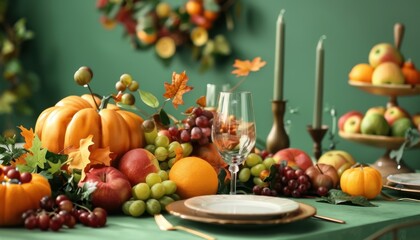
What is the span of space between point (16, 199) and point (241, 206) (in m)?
0.37

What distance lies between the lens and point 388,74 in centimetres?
211

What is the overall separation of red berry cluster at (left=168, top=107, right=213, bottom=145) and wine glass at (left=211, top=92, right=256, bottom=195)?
0.16 m

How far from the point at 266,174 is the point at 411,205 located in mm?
302

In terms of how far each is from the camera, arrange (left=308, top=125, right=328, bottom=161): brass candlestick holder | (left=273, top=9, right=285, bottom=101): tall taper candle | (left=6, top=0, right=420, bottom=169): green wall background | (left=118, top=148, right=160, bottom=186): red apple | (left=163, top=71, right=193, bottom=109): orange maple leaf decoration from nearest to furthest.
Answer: (left=118, top=148, right=160, bottom=186): red apple
(left=163, top=71, right=193, bottom=109): orange maple leaf decoration
(left=273, top=9, right=285, bottom=101): tall taper candle
(left=308, top=125, right=328, bottom=161): brass candlestick holder
(left=6, top=0, right=420, bottom=169): green wall background

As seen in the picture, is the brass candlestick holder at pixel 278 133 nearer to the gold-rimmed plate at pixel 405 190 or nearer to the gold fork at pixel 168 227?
the gold-rimmed plate at pixel 405 190

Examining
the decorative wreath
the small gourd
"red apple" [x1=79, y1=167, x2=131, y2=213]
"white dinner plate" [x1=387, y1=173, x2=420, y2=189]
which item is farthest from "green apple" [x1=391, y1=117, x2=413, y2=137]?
the decorative wreath

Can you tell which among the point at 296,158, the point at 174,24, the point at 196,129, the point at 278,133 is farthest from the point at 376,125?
the point at 174,24

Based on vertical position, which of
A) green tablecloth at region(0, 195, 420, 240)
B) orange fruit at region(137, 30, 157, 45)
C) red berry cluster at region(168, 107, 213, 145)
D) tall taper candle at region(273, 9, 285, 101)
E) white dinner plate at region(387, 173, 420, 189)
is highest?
orange fruit at region(137, 30, 157, 45)

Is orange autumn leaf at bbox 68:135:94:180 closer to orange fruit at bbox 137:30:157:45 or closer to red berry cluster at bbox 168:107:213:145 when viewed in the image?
red berry cluster at bbox 168:107:213:145

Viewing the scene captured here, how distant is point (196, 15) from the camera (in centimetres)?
338

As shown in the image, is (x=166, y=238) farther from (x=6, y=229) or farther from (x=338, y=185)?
(x=338, y=185)

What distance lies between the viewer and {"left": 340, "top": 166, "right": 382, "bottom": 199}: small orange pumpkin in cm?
148

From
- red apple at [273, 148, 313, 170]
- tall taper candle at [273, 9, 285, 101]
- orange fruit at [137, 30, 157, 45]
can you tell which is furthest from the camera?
orange fruit at [137, 30, 157, 45]

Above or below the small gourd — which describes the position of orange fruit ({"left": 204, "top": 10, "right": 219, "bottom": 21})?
above
